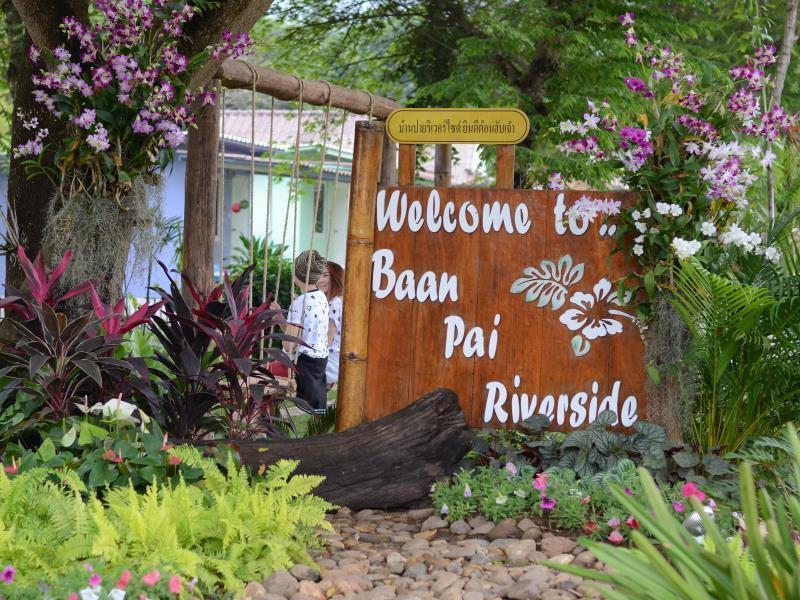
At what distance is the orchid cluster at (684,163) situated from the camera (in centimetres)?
424

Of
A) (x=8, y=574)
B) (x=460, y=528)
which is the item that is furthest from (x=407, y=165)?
(x=8, y=574)

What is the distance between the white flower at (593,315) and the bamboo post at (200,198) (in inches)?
88.5

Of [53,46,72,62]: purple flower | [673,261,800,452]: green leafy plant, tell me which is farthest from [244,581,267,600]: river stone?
[53,46,72,62]: purple flower

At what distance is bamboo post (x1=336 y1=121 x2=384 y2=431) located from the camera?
15.5 ft

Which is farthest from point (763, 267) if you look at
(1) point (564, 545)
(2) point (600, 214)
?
(1) point (564, 545)

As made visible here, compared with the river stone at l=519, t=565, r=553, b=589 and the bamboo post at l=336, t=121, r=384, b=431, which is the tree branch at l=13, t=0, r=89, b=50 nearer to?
the bamboo post at l=336, t=121, r=384, b=431

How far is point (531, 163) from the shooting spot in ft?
31.8

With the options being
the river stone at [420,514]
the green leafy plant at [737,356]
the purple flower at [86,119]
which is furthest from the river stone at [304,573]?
the purple flower at [86,119]

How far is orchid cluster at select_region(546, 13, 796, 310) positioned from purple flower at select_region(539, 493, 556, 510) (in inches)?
42.9

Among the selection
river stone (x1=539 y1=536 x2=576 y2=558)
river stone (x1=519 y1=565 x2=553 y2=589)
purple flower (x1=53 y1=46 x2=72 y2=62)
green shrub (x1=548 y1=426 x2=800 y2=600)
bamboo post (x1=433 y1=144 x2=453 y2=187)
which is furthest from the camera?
bamboo post (x1=433 y1=144 x2=453 y2=187)

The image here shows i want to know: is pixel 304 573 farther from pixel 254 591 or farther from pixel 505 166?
pixel 505 166

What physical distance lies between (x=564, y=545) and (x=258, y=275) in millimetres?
7160

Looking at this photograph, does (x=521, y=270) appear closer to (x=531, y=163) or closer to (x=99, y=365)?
(x=99, y=365)

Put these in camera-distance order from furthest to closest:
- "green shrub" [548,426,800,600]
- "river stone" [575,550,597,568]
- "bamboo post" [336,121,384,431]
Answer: "bamboo post" [336,121,384,431] < "river stone" [575,550,597,568] < "green shrub" [548,426,800,600]
